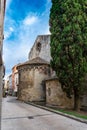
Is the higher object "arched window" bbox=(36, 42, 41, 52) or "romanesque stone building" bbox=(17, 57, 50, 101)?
"arched window" bbox=(36, 42, 41, 52)

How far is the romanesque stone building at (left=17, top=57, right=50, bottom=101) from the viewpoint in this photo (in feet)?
98.6

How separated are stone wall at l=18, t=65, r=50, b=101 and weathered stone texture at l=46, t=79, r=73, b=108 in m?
4.12

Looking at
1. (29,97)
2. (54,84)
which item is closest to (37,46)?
(29,97)

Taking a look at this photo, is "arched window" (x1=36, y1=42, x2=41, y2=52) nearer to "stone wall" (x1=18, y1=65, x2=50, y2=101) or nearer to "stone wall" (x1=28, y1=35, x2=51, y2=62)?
"stone wall" (x1=28, y1=35, x2=51, y2=62)

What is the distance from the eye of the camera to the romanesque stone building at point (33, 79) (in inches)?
1183

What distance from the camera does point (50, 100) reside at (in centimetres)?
2508

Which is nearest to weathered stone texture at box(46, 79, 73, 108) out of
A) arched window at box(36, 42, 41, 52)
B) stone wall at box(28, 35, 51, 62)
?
stone wall at box(28, 35, 51, 62)

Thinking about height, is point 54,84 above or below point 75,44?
below

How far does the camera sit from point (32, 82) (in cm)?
3056

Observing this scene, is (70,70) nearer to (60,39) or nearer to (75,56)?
(75,56)

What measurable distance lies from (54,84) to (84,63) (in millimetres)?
6660

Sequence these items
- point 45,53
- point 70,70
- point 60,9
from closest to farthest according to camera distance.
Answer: point 70,70 < point 60,9 < point 45,53

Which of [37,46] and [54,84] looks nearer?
[54,84]

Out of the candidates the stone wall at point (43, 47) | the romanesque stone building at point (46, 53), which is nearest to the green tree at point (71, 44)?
the romanesque stone building at point (46, 53)
